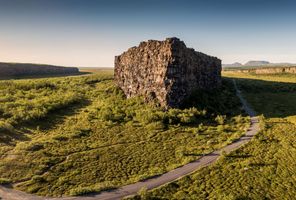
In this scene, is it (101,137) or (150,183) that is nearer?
(150,183)

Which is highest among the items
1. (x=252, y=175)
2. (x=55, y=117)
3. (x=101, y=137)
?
(x=55, y=117)

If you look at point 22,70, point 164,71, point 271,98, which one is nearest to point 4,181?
point 164,71

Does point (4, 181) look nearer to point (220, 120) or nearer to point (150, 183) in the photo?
point (150, 183)

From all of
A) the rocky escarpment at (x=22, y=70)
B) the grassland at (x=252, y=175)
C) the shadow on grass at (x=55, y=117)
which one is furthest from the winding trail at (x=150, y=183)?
the rocky escarpment at (x=22, y=70)

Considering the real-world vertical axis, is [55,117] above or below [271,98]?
below

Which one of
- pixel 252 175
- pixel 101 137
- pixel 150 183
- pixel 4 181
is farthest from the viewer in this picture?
pixel 101 137

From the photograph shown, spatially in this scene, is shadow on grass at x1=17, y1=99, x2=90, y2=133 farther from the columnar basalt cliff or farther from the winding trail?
the winding trail

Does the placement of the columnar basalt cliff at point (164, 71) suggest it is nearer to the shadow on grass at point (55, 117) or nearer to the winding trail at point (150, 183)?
the shadow on grass at point (55, 117)
